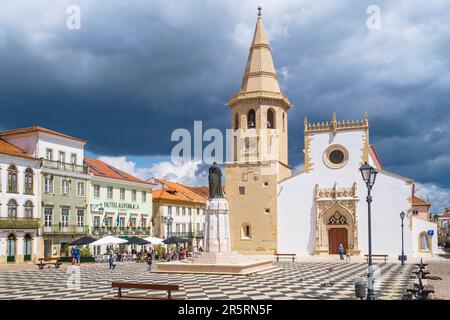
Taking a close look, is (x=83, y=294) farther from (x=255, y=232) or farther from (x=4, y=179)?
(x=255, y=232)

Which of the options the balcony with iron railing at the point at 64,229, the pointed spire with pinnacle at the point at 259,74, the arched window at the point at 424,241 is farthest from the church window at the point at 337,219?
the balcony with iron railing at the point at 64,229

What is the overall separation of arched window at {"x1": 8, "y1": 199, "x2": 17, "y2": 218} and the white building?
71.7 ft

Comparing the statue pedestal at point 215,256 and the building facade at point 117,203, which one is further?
the building facade at point 117,203

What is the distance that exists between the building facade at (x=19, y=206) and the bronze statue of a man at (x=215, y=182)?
57.7 feet

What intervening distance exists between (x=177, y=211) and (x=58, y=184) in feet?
71.8

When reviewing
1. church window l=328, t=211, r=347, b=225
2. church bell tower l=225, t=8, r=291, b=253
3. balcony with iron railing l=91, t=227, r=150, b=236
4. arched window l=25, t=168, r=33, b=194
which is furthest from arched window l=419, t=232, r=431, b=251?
arched window l=25, t=168, r=33, b=194

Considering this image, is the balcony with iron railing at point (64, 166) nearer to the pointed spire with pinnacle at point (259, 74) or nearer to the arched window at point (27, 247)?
the arched window at point (27, 247)

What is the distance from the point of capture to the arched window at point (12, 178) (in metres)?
37.5

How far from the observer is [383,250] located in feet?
136

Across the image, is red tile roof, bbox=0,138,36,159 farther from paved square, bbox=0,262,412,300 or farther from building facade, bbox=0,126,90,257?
paved square, bbox=0,262,412,300

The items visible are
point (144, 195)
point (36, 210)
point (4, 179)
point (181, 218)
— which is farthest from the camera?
point (181, 218)
